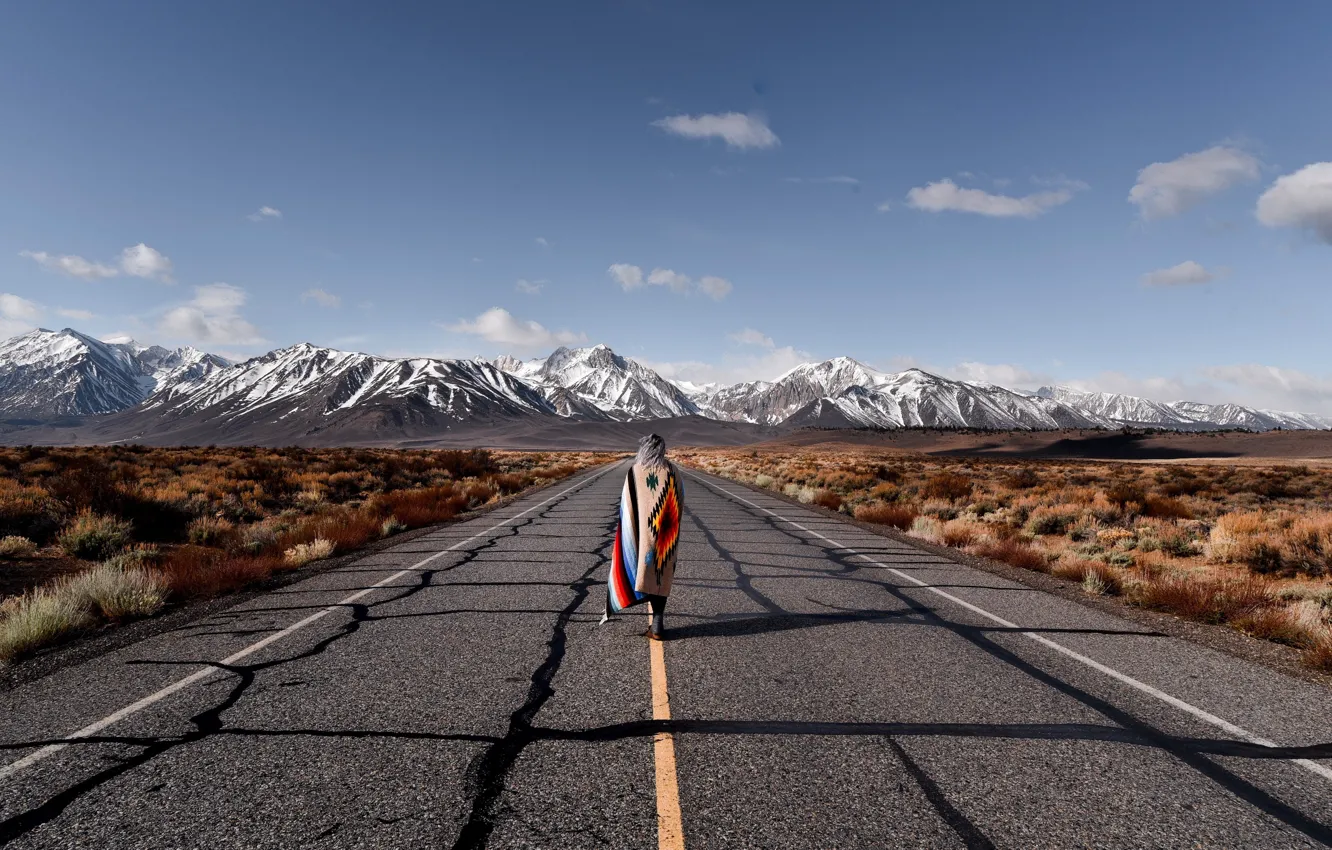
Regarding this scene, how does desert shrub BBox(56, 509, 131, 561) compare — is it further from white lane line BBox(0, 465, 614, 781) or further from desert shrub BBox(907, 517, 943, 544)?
desert shrub BBox(907, 517, 943, 544)

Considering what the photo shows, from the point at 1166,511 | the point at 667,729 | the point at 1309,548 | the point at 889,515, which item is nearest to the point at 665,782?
the point at 667,729

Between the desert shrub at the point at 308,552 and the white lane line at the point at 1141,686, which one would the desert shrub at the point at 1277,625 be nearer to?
the white lane line at the point at 1141,686

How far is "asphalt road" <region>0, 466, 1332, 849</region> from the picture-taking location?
316 cm

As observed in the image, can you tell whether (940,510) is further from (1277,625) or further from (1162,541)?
(1277,625)

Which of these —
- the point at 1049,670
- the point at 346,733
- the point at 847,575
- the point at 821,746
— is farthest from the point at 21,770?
the point at 847,575

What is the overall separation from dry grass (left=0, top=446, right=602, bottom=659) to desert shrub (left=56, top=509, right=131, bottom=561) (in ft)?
0.06

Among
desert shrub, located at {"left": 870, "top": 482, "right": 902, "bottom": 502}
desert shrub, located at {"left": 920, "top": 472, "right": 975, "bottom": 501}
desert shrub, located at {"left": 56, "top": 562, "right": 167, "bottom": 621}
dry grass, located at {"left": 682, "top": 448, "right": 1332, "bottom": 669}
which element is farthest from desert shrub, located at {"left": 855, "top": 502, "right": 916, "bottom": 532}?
desert shrub, located at {"left": 56, "top": 562, "right": 167, "bottom": 621}

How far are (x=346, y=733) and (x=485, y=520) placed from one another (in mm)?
13368

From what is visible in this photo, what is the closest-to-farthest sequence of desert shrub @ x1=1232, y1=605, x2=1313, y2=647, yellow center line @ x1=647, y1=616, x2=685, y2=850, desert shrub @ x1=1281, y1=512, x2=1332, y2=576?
yellow center line @ x1=647, y1=616, x2=685, y2=850 → desert shrub @ x1=1232, y1=605, x2=1313, y2=647 → desert shrub @ x1=1281, y1=512, x2=1332, y2=576

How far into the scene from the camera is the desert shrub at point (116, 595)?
722 cm

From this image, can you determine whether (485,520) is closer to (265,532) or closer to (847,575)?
(265,532)

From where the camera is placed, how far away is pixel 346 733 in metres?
4.11

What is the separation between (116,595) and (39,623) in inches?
44.5

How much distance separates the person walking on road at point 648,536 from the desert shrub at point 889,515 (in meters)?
12.0
